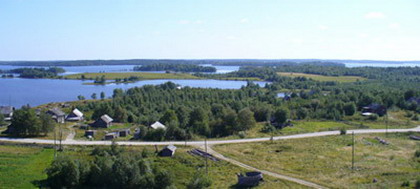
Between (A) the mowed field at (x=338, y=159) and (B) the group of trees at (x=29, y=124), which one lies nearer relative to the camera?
(A) the mowed field at (x=338, y=159)

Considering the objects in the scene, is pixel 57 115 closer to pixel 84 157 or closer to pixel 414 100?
pixel 84 157

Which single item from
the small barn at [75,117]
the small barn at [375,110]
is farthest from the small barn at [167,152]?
the small barn at [375,110]

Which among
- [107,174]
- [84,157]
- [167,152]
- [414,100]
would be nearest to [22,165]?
[84,157]

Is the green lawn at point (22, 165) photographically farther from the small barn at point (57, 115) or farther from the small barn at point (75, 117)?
the small barn at point (75, 117)

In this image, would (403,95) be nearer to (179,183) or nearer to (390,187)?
(390,187)

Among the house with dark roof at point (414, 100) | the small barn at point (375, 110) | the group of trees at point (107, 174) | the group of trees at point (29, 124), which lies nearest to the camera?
the group of trees at point (107, 174)

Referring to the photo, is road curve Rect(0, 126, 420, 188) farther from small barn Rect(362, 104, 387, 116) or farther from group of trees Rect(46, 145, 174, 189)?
small barn Rect(362, 104, 387, 116)

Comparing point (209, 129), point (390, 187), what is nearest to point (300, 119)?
point (209, 129)
